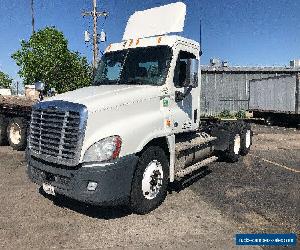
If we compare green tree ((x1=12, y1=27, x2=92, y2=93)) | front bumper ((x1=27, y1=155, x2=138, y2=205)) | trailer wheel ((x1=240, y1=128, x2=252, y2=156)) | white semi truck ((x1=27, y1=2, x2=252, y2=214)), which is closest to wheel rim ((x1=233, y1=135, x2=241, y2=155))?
trailer wheel ((x1=240, y1=128, x2=252, y2=156))

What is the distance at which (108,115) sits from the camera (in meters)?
5.50

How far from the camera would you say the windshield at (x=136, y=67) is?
6711 millimetres

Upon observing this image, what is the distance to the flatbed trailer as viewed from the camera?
11.7m

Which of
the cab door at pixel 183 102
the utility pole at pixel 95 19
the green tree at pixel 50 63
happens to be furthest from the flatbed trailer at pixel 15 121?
the green tree at pixel 50 63

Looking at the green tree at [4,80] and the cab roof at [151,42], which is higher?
the green tree at [4,80]

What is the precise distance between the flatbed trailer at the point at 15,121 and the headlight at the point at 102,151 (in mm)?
7247

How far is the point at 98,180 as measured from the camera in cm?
512

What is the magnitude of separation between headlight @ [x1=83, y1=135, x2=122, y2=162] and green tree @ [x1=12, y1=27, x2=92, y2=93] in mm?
38678

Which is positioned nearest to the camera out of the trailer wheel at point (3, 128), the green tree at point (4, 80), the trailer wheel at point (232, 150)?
the trailer wheel at point (232, 150)

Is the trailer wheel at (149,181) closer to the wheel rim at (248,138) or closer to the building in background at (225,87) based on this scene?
the wheel rim at (248,138)

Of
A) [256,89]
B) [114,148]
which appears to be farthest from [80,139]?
[256,89]

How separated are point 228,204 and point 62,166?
330cm

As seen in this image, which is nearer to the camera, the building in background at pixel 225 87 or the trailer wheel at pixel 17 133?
the trailer wheel at pixel 17 133

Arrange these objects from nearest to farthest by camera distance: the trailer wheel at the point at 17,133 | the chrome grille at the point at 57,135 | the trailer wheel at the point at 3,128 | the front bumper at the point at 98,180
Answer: the front bumper at the point at 98,180, the chrome grille at the point at 57,135, the trailer wheel at the point at 17,133, the trailer wheel at the point at 3,128
